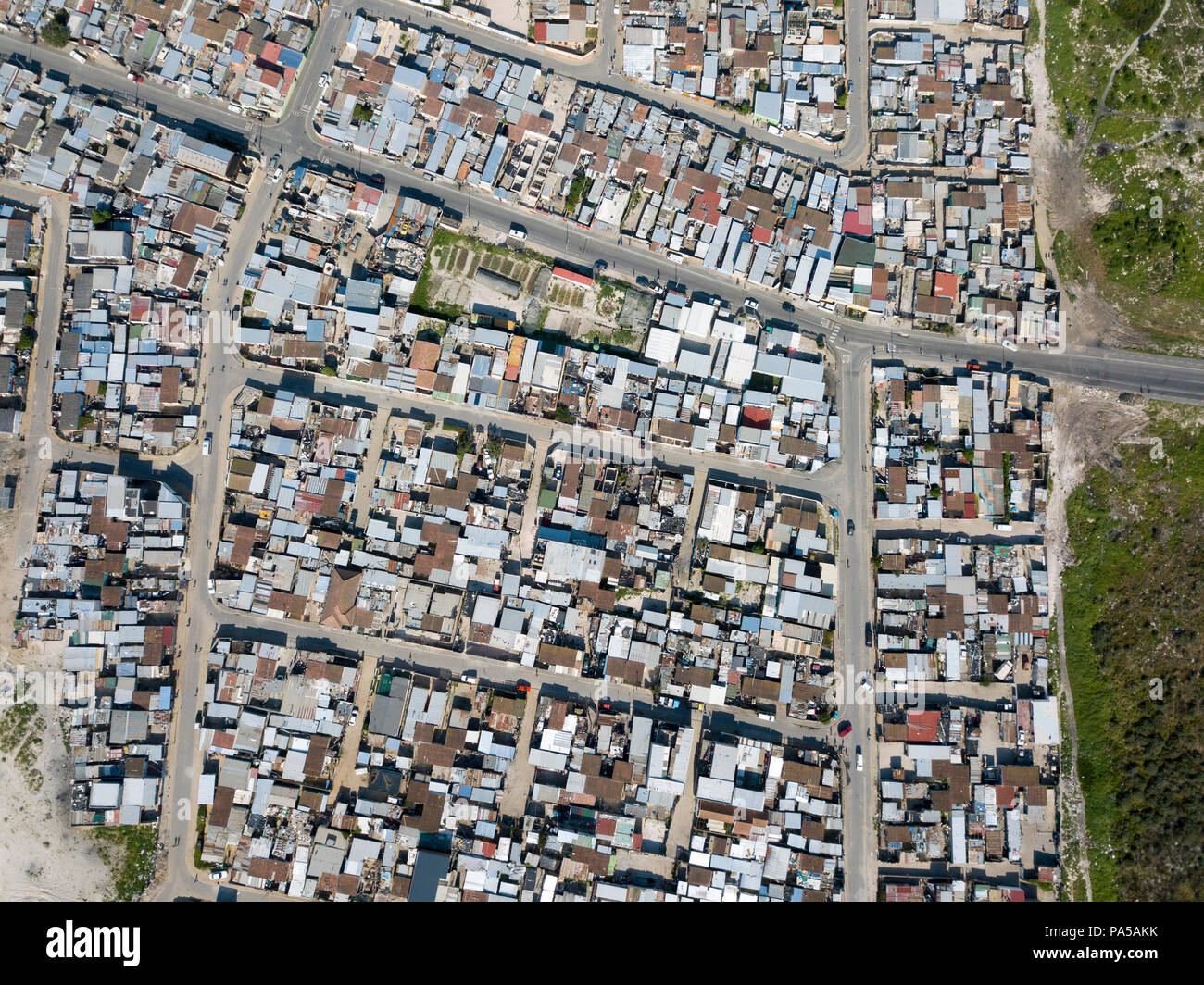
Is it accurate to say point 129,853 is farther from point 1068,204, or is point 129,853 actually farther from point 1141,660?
point 1068,204

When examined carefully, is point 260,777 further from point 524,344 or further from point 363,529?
point 524,344

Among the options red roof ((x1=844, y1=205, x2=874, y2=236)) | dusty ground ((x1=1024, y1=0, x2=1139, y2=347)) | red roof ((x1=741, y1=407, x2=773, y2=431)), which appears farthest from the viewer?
dusty ground ((x1=1024, y1=0, x2=1139, y2=347))

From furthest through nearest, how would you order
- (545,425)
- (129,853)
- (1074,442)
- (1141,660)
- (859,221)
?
(1074,442), (859,221), (545,425), (1141,660), (129,853)

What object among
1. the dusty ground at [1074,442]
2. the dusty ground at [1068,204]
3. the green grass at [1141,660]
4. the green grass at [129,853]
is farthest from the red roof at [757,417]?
the green grass at [129,853]

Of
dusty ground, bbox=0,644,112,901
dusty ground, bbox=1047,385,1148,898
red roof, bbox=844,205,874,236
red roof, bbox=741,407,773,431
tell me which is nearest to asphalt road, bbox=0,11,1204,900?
dusty ground, bbox=1047,385,1148,898

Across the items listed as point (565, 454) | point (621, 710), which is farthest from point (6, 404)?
point (621, 710)

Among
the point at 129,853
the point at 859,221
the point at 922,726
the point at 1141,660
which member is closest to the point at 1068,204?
the point at 859,221

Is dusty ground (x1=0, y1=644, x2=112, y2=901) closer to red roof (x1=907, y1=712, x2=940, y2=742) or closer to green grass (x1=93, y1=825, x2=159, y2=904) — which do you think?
green grass (x1=93, y1=825, x2=159, y2=904)

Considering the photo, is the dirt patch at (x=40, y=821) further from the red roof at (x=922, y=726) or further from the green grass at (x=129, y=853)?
the red roof at (x=922, y=726)
